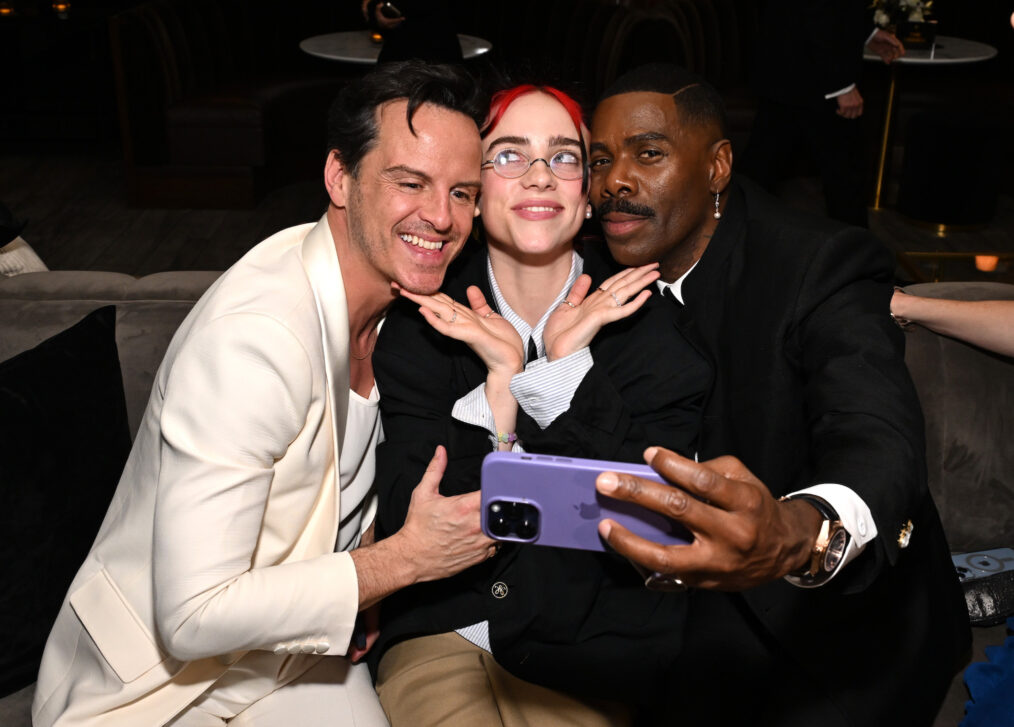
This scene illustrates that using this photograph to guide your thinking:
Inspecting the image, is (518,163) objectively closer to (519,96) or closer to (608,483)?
(519,96)

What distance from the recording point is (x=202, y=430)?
1427mm

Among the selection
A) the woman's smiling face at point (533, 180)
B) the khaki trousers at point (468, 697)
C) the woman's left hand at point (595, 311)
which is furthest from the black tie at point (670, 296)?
the khaki trousers at point (468, 697)

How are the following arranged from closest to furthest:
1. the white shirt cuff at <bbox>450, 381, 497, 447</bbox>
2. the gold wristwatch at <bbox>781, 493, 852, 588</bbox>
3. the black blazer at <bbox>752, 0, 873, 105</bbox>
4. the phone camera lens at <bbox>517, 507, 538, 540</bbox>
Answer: the gold wristwatch at <bbox>781, 493, 852, 588</bbox>
the phone camera lens at <bbox>517, 507, 538, 540</bbox>
the white shirt cuff at <bbox>450, 381, 497, 447</bbox>
the black blazer at <bbox>752, 0, 873, 105</bbox>

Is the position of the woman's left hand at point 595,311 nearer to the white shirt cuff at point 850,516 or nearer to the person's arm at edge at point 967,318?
the white shirt cuff at point 850,516

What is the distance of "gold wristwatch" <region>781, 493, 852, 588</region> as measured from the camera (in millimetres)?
1233

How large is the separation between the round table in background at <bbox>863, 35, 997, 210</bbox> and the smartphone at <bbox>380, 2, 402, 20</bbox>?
2492 millimetres

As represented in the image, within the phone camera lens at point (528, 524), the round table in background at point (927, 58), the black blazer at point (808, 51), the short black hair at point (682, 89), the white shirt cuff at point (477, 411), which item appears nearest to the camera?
the phone camera lens at point (528, 524)

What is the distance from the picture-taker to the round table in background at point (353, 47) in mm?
5453

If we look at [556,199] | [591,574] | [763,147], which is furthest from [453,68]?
[763,147]

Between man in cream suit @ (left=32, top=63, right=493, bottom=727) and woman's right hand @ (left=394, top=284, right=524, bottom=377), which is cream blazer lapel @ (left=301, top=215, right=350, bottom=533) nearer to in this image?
man in cream suit @ (left=32, top=63, right=493, bottom=727)

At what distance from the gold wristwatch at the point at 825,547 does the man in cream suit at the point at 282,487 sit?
20.5 inches

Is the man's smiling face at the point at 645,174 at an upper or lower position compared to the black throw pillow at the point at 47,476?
upper

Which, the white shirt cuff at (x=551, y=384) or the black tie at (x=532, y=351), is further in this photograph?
the black tie at (x=532, y=351)

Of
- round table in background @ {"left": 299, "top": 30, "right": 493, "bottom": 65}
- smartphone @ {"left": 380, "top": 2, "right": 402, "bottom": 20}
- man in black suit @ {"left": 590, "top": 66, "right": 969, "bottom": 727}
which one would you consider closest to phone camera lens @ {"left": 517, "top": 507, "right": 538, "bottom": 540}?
man in black suit @ {"left": 590, "top": 66, "right": 969, "bottom": 727}
